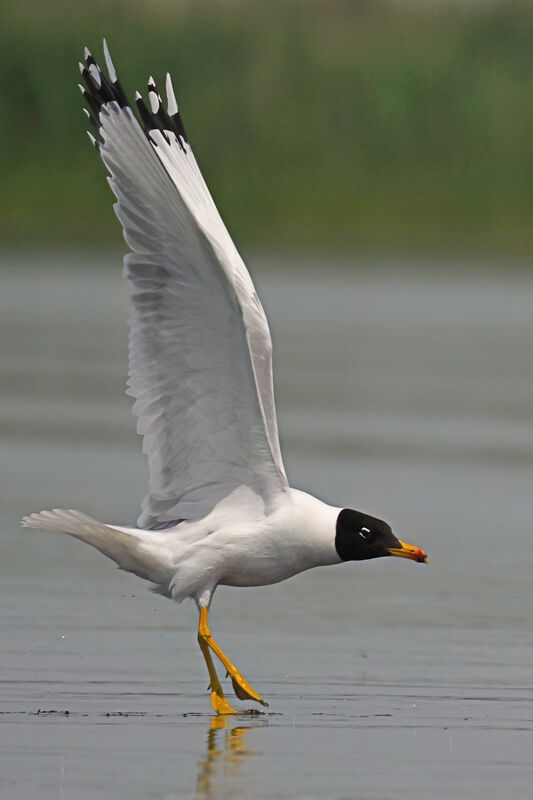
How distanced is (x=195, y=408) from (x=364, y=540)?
34.2 inches

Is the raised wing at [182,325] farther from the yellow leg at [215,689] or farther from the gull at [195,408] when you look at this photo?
the yellow leg at [215,689]

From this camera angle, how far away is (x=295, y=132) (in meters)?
39.9

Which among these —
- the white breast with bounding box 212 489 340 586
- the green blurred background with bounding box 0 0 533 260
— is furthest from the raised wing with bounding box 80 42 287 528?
the green blurred background with bounding box 0 0 533 260

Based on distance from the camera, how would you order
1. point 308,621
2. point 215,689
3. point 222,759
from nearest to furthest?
point 222,759, point 215,689, point 308,621

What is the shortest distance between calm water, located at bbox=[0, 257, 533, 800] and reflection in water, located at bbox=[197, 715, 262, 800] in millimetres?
14

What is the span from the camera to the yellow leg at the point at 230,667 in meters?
9.41

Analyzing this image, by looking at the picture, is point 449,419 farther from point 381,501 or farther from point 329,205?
point 329,205

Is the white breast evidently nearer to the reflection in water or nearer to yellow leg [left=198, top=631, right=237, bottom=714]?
yellow leg [left=198, top=631, right=237, bottom=714]

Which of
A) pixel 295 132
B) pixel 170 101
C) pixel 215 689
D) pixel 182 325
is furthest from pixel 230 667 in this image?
pixel 295 132

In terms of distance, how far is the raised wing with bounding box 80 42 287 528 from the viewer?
9.49m

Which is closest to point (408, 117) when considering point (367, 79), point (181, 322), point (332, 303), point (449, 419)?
point (367, 79)

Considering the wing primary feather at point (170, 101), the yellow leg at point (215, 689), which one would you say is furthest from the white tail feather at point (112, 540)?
the wing primary feather at point (170, 101)

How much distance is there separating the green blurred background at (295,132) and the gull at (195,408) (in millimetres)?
25195

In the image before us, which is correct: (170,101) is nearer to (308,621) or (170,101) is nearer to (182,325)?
(182,325)
